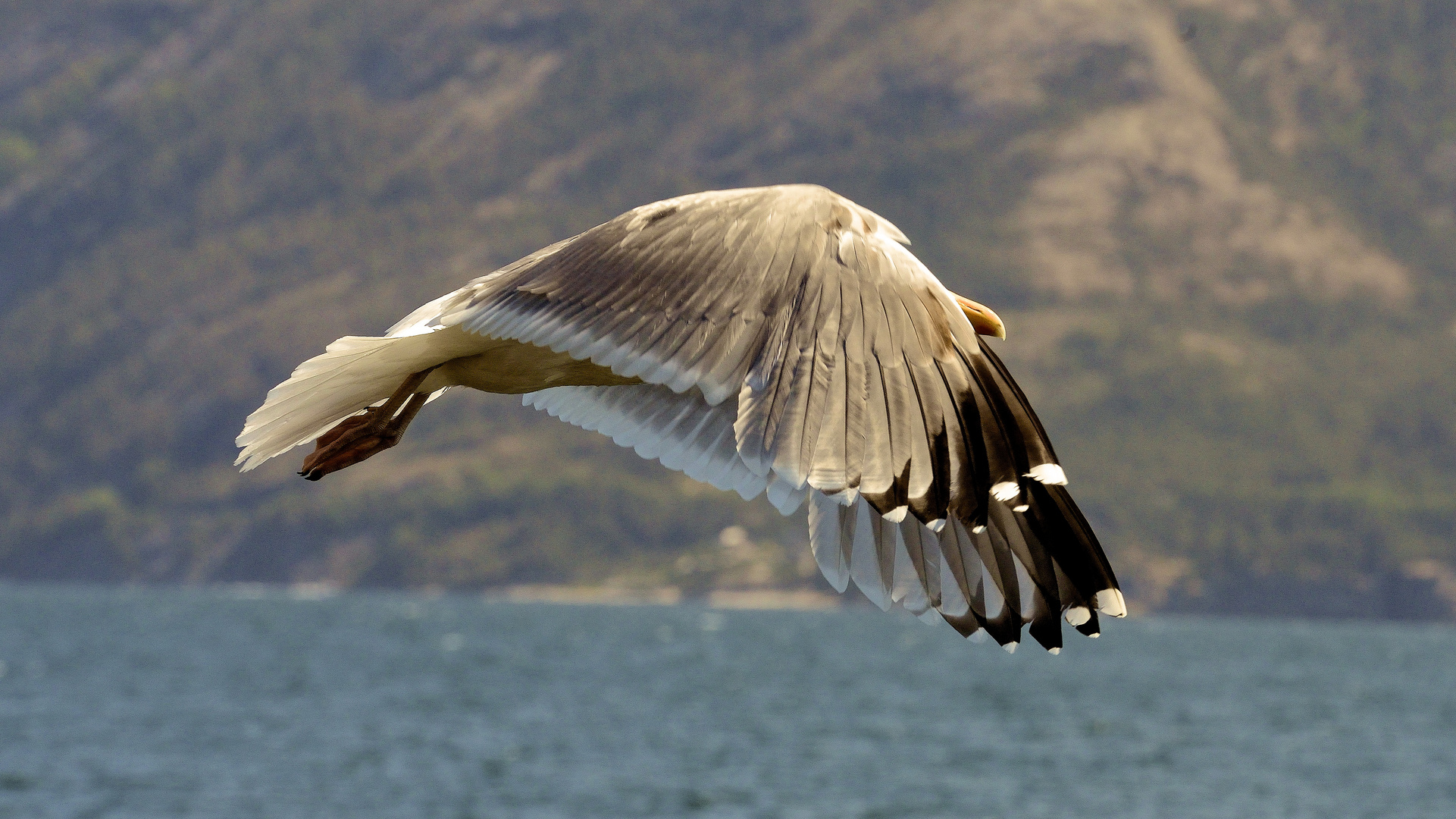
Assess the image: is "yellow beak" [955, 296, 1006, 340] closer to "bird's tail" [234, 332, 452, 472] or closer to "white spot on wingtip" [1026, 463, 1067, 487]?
"white spot on wingtip" [1026, 463, 1067, 487]

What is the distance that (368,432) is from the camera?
8289 millimetres

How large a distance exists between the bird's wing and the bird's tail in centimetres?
106

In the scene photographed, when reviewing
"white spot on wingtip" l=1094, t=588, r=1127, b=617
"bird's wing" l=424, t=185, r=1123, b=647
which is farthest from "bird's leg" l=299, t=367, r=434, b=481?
"white spot on wingtip" l=1094, t=588, r=1127, b=617

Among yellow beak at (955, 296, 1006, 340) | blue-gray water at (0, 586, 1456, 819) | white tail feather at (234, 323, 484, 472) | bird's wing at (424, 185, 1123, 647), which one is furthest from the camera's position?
blue-gray water at (0, 586, 1456, 819)

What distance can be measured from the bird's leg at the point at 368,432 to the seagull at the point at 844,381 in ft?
4.07

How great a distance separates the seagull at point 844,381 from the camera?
223 inches

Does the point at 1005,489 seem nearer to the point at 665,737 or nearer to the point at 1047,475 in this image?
the point at 1047,475

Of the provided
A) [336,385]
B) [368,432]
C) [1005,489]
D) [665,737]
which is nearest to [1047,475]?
[1005,489]

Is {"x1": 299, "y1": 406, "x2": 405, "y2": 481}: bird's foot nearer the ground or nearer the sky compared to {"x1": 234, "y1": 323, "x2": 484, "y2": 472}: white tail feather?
nearer the ground

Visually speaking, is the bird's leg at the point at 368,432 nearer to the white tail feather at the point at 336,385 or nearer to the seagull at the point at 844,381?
the white tail feather at the point at 336,385

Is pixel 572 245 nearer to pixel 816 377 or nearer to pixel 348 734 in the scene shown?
pixel 816 377

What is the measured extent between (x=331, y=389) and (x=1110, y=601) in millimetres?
3890

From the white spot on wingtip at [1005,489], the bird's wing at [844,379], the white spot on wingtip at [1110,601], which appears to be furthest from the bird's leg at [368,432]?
the white spot on wingtip at [1110,601]

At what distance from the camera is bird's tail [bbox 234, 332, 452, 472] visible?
7871 mm
